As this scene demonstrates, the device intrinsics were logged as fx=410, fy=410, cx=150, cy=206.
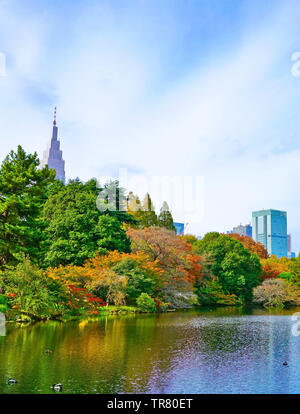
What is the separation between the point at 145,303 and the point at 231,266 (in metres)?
17.8

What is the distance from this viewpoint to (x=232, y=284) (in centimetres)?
4544

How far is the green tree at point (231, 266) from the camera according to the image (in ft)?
149

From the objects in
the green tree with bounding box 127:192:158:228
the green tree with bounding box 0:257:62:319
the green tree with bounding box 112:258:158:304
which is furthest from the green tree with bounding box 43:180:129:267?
the green tree with bounding box 127:192:158:228

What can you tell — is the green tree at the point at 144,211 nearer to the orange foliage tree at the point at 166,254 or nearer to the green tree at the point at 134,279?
the orange foliage tree at the point at 166,254

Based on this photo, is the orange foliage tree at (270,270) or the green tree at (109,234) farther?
the orange foliage tree at (270,270)

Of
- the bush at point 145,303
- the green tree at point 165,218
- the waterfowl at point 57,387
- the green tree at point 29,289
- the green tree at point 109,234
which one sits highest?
the green tree at point 165,218

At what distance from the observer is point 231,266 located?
45594 mm

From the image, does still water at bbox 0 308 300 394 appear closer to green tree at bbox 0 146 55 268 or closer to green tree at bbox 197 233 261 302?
green tree at bbox 0 146 55 268

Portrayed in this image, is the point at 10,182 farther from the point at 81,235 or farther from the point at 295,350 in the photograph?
the point at 295,350

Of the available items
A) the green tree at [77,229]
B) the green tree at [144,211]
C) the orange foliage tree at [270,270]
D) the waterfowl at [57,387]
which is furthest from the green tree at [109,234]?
the orange foliage tree at [270,270]

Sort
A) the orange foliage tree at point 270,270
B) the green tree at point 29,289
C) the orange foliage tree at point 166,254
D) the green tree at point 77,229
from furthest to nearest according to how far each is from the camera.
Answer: the orange foliage tree at point 270,270 → the orange foliage tree at point 166,254 → the green tree at point 77,229 → the green tree at point 29,289

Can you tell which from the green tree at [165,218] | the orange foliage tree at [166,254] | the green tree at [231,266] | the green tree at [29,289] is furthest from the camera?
the green tree at [165,218]

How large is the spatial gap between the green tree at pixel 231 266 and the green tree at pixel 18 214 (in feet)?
80.0
